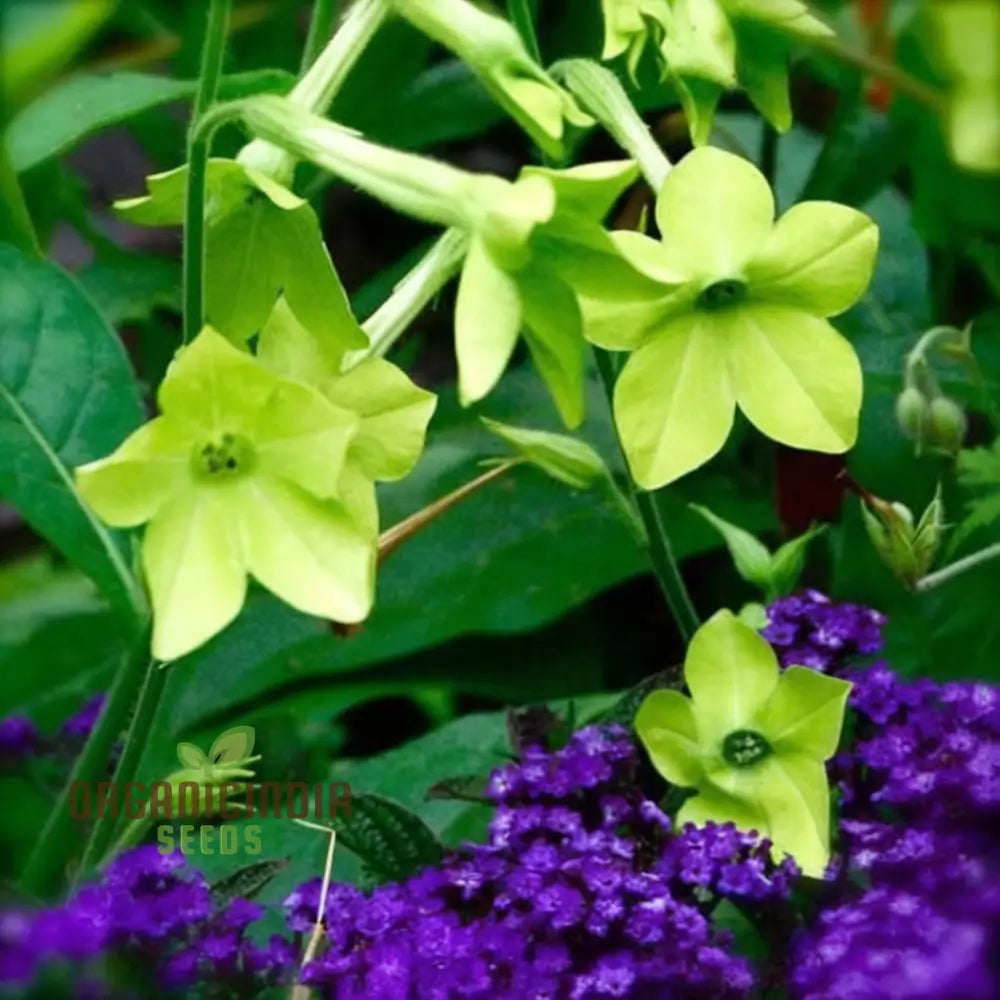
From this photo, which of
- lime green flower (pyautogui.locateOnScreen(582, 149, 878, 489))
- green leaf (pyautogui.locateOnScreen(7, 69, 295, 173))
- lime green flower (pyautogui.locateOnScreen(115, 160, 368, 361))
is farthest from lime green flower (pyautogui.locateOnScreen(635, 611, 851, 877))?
green leaf (pyautogui.locateOnScreen(7, 69, 295, 173))

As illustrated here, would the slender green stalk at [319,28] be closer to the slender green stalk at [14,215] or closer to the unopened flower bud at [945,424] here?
the slender green stalk at [14,215]

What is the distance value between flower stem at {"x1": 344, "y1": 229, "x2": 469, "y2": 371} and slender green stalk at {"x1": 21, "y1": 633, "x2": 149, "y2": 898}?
0.17 meters

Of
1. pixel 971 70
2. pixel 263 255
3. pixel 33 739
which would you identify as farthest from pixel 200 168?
pixel 33 739

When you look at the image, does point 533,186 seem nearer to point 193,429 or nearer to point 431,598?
point 193,429

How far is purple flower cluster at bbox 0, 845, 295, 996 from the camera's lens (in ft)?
1.96

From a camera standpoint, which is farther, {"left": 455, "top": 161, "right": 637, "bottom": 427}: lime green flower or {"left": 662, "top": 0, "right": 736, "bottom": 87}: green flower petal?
{"left": 662, "top": 0, "right": 736, "bottom": 87}: green flower petal

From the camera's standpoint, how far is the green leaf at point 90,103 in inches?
31.1

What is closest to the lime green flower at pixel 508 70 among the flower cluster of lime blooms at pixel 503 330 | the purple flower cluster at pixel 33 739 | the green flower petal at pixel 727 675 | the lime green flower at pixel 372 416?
the flower cluster of lime blooms at pixel 503 330

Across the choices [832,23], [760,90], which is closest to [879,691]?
[760,90]

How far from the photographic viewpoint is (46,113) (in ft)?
2.79

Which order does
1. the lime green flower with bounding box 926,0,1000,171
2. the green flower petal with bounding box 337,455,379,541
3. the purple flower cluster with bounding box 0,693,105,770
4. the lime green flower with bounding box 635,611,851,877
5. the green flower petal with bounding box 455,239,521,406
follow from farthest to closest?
the purple flower cluster with bounding box 0,693,105,770
the lime green flower with bounding box 635,611,851,877
the green flower petal with bounding box 337,455,379,541
the green flower petal with bounding box 455,239,521,406
the lime green flower with bounding box 926,0,1000,171

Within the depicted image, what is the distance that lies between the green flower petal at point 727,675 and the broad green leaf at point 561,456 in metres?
0.08

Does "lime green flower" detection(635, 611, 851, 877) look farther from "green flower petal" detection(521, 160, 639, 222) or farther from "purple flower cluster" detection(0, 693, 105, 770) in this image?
"purple flower cluster" detection(0, 693, 105, 770)

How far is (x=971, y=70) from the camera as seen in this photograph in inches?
12.2
